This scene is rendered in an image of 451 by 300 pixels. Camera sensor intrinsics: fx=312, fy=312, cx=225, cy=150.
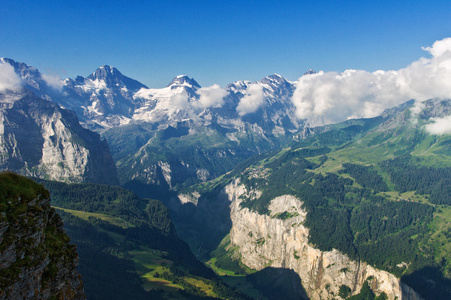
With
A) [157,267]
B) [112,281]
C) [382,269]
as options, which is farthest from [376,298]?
[112,281]

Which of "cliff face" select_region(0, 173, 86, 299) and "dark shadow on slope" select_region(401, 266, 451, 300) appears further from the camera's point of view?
"dark shadow on slope" select_region(401, 266, 451, 300)

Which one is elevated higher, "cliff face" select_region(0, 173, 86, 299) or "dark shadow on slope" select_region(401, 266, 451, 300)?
"cliff face" select_region(0, 173, 86, 299)

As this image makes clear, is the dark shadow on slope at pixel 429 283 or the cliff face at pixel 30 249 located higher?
the cliff face at pixel 30 249

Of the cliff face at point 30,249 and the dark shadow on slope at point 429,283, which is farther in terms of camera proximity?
the dark shadow on slope at point 429,283
